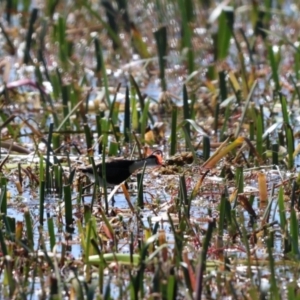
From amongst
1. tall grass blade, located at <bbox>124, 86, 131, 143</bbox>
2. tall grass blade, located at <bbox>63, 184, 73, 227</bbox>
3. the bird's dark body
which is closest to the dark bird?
the bird's dark body

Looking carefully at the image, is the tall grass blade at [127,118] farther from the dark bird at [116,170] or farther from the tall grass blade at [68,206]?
the tall grass blade at [68,206]

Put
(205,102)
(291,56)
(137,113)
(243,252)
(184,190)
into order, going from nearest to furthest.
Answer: (243,252), (184,190), (137,113), (205,102), (291,56)

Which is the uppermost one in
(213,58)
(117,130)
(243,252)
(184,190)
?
(213,58)

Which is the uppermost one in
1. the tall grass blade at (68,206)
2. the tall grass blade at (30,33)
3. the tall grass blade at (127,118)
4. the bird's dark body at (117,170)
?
the tall grass blade at (30,33)

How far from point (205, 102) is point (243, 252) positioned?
3760mm

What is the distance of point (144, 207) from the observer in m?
4.98

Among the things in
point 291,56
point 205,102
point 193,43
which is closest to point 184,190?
point 205,102

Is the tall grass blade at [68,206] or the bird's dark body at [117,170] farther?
the bird's dark body at [117,170]

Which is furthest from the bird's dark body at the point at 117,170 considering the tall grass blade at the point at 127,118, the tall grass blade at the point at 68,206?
the tall grass blade at the point at 127,118

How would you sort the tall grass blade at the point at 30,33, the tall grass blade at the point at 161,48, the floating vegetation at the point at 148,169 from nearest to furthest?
the floating vegetation at the point at 148,169 < the tall grass blade at the point at 161,48 < the tall grass blade at the point at 30,33

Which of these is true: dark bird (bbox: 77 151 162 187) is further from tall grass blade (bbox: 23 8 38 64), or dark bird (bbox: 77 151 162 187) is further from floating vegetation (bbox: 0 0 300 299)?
tall grass blade (bbox: 23 8 38 64)

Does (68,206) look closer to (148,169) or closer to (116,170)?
(116,170)

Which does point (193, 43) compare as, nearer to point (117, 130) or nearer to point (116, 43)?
point (116, 43)

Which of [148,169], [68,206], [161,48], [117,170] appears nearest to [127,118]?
[148,169]
